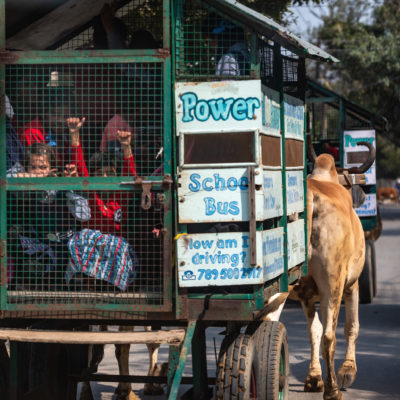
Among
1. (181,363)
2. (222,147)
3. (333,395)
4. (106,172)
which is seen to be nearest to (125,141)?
(106,172)

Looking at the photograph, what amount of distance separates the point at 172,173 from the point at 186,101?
43 centimetres

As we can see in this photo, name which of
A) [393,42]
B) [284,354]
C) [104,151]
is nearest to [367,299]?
[284,354]

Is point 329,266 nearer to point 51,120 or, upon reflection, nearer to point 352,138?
point 51,120

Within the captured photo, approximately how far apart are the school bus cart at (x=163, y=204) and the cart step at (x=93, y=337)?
0.04ft

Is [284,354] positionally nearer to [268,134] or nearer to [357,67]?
[268,134]

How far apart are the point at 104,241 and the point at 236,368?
113 centimetres

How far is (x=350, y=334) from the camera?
8.72 m

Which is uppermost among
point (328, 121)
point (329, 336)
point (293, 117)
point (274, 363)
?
point (328, 121)

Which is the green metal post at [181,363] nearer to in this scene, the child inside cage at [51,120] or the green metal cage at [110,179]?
the green metal cage at [110,179]

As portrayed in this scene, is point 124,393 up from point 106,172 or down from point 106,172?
down

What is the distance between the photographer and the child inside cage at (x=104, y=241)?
222 inches

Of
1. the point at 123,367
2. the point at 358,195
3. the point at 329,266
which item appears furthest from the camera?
the point at 358,195

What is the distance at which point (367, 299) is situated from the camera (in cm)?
1411

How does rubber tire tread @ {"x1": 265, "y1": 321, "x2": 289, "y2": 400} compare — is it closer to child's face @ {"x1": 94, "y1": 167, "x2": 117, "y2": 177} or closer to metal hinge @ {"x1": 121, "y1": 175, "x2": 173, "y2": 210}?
metal hinge @ {"x1": 121, "y1": 175, "x2": 173, "y2": 210}
